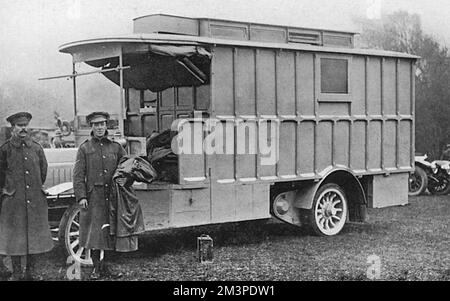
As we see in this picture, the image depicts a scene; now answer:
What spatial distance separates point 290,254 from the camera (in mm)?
8570

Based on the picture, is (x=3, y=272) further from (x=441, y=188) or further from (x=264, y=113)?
(x=441, y=188)

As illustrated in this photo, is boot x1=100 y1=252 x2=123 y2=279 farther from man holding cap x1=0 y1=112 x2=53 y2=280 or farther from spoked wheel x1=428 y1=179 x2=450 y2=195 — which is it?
spoked wheel x1=428 y1=179 x2=450 y2=195

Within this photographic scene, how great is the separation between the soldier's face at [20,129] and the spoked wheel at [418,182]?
37.1 ft

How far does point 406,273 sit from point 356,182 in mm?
2830

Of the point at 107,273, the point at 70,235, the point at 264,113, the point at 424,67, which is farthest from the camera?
the point at 424,67

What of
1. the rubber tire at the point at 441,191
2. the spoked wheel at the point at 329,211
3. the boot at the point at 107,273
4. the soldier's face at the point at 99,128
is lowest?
the rubber tire at the point at 441,191

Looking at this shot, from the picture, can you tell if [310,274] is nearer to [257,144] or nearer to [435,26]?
[257,144]

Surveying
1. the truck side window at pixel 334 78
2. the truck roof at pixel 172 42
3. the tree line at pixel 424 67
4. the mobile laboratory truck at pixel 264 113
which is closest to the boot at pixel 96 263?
the mobile laboratory truck at pixel 264 113

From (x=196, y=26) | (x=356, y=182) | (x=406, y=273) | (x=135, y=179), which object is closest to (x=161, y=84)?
(x=196, y=26)

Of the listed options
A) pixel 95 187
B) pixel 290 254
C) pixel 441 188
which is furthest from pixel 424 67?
pixel 95 187

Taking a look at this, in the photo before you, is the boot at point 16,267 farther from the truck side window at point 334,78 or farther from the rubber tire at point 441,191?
the rubber tire at point 441,191

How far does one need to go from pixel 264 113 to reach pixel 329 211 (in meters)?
1.99

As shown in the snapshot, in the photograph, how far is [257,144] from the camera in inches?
354

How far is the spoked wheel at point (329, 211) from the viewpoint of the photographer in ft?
31.9
